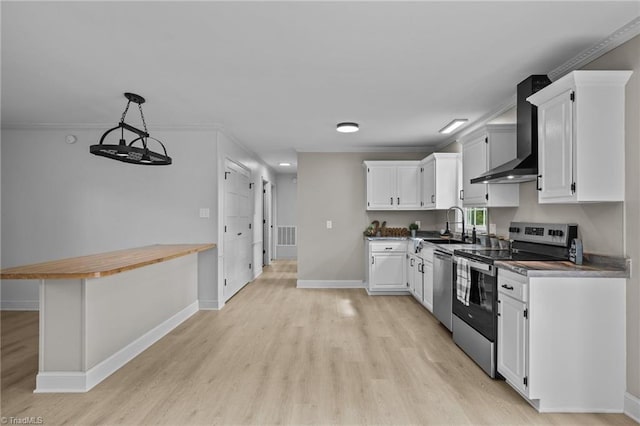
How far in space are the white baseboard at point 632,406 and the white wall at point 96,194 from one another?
13.9 feet

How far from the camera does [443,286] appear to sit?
375 cm

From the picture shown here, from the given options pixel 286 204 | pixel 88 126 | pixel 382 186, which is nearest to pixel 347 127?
pixel 382 186

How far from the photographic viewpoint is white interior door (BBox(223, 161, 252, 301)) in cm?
505

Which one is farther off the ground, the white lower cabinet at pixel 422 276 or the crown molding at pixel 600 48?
the crown molding at pixel 600 48

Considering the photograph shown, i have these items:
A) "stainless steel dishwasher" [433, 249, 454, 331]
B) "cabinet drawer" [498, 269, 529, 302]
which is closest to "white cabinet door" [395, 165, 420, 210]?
"stainless steel dishwasher" [433, 249, 454, 331]

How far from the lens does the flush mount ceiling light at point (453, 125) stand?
437 cm

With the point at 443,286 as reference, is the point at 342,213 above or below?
above

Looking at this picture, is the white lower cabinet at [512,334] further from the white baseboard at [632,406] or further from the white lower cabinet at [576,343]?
the white baseboard at [632,406]

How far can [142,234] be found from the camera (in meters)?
4.59

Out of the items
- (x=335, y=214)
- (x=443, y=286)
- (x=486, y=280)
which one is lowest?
(x=443, y=286)

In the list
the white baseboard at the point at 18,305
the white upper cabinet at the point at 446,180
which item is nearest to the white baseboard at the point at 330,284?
the white upper cabinet at the point at 446,180

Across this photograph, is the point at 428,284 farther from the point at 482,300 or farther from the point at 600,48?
the point at 600,48

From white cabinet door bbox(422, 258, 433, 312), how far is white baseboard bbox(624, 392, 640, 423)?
2.09 m

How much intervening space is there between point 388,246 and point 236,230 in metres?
2.43
